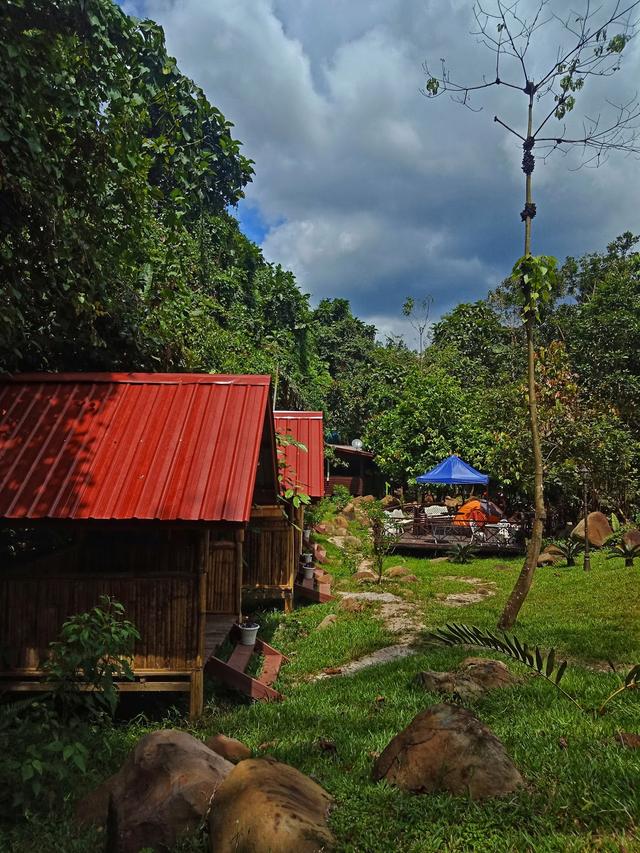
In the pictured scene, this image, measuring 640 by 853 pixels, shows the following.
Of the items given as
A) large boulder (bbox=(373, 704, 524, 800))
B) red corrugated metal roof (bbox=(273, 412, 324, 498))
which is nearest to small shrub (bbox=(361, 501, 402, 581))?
red corrugated metal roof (bbox=(273, 412, 324, 498))

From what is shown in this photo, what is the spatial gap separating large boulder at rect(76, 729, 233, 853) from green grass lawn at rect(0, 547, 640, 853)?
189 mm

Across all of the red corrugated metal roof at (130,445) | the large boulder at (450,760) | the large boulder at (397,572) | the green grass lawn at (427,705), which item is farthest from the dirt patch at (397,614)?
the large boulder at (450,760)

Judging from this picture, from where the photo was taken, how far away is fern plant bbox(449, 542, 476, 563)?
1856cm

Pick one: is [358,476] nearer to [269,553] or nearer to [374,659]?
[269,553]

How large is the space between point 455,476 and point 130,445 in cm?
1721

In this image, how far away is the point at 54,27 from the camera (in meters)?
6.93

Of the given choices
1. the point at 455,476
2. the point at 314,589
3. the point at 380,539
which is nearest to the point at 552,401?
the point at 455,476

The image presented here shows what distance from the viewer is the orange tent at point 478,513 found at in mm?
20281

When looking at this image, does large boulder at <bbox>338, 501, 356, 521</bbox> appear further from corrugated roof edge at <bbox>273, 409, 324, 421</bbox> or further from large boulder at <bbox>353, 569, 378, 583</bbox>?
corrugated roof edge at <bbox>273, 409, 324, 421</bbox>

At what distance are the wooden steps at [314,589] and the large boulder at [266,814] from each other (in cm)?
944

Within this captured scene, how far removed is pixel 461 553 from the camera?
730 inches

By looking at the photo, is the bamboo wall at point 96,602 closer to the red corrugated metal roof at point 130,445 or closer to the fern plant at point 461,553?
the red corrugated metal roof at point 130,445

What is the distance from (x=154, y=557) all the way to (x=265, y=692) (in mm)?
2283

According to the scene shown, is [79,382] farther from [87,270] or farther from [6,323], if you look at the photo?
[87,270]
